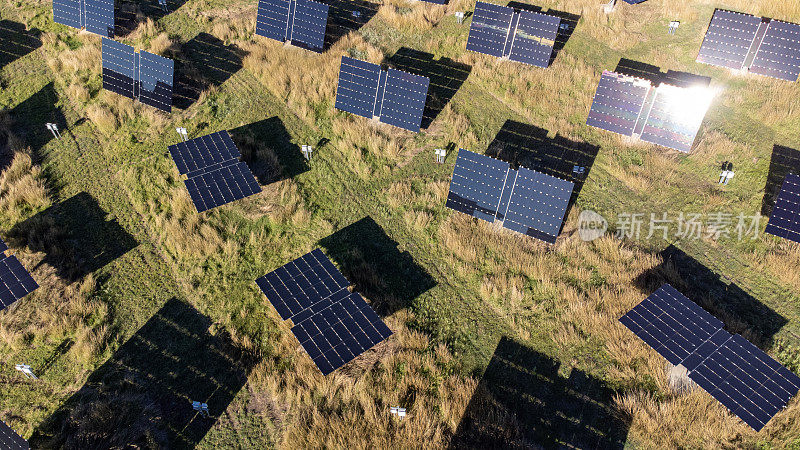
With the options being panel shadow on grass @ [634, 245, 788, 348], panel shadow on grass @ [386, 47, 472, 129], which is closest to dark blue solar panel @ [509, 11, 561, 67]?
panel shadow on grass @ [386, 47, 472, 129]

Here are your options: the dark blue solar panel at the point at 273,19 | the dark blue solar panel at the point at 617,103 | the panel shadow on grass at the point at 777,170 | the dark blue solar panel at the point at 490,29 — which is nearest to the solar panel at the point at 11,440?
the dark blue solar panel at the point at 273,19

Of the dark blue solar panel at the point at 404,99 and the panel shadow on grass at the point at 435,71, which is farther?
the panel shadow on grass at the point at 435,71

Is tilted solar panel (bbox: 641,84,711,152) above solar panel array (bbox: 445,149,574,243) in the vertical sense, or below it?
above

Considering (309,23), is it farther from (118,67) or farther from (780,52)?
(780,52)

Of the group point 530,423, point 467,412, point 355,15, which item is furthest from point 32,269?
point 355,15

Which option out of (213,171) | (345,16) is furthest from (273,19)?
(213,171)

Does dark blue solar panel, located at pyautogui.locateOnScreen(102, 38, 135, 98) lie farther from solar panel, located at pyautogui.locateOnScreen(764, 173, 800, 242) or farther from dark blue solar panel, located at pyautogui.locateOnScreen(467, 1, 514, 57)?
solar panel, located at pyautogui.locateOnScreen(764, 173, 800, 242)

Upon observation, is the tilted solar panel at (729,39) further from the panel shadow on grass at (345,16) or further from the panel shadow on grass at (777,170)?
the panel shadow on grass at (345,16)
